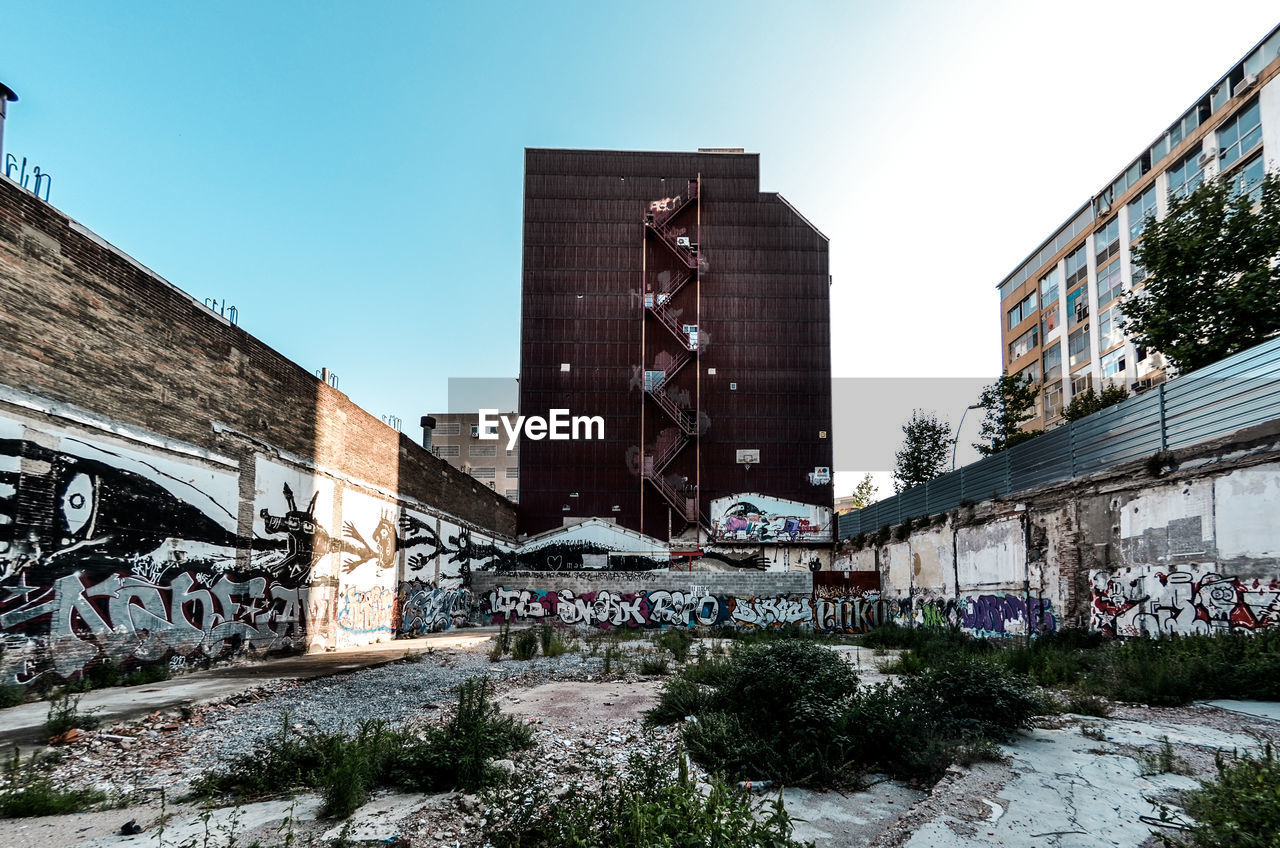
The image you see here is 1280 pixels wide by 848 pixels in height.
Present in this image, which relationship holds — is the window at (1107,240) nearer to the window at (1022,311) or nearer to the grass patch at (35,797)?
the window at (1022,311)

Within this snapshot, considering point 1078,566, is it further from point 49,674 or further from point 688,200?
point 688,200

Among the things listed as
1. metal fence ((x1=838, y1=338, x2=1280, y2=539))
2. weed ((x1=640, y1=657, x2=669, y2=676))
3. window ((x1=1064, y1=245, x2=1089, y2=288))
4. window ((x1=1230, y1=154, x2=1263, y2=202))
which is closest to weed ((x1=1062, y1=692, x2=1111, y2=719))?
metal fence ((x1=838, y1=338, x2=1280, y2=539))

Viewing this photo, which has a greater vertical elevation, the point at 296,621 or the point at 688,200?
the point at 688,200

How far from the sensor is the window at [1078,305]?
49.2m

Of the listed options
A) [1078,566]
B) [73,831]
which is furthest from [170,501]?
[1078,566]

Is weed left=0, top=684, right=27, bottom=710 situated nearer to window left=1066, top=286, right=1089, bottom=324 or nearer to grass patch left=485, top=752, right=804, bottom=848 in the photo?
grass patch left=485, top=752, right=804, bottom=848

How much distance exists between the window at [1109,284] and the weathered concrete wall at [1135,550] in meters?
33.6

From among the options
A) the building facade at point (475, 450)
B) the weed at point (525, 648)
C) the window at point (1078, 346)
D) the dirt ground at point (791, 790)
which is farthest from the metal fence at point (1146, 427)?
the building facade at point (475, 450)

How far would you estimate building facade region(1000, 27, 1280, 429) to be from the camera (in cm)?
3438

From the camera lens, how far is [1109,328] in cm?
4612

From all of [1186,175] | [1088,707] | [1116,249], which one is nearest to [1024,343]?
[1116,249]

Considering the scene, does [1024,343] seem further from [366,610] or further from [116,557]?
[116,557]

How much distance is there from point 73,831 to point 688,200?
38354mm

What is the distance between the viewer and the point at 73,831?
4.98 m
